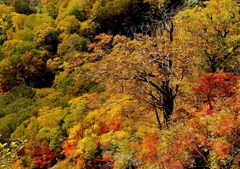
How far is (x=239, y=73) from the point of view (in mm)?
26531

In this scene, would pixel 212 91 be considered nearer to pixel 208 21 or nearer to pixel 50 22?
pixel 208 21

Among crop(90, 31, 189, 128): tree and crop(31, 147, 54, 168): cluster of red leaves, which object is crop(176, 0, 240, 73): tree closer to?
crop(90, 31, 189, 128): tree

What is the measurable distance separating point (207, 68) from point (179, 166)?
11317 millimetres

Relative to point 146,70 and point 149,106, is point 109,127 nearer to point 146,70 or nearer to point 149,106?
point 149,106

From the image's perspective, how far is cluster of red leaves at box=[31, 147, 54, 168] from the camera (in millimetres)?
32406

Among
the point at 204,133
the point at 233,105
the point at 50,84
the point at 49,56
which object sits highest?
the point at 233,105

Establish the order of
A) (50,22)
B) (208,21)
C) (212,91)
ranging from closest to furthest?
(212,91), (208,21), (50,22)

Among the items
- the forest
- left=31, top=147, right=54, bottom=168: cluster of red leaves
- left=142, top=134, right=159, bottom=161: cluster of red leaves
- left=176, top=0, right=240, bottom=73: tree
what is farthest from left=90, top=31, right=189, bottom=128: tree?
left=31, top=147, right=54, bottom=168: cluster of red leaves

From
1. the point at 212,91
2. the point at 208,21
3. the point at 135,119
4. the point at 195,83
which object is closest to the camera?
the point at 212,91

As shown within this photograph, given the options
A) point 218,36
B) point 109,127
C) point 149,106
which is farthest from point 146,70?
point 218,36

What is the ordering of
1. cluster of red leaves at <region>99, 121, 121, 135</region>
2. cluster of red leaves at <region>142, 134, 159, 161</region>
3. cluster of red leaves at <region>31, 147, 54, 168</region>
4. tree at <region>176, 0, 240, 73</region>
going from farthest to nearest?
cluster of red leaves at <region>31, 147, 54, 168</region>, cluster of red leaves at <region>99, 121, 121, 135</region>, tree at <region>176, 0, 240, 73</region>, cluster of red leaves at <region>142, 134, 159, 161</region>

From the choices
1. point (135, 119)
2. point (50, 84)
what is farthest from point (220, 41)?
point (50, 84)

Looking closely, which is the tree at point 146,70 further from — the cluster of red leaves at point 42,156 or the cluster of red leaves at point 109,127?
the cluster of red leaves at point 42,156

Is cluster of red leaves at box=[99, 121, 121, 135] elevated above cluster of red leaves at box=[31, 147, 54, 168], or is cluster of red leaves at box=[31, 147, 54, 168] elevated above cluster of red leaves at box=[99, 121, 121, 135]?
cluster of red leaves at box=[99, 121, 121, 135]
